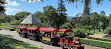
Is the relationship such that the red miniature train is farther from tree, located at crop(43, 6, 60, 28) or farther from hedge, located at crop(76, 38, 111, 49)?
tree, located at crop(43, 6, 60, 28)

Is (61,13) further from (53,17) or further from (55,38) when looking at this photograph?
(55,38)

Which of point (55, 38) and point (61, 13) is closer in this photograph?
point (55, 38)

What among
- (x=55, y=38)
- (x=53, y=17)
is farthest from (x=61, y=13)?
(x=55, y=38)

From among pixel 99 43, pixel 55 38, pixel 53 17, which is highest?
pixel 53 17

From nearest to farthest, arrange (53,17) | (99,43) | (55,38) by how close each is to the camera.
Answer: (99,43) → (55,38) → (53,17)

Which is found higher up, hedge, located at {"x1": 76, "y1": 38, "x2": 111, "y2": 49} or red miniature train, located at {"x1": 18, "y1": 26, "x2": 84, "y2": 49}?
red miniature train, located at {"x1": 18, "y1": 26, "x2": 84, "y2": 49}

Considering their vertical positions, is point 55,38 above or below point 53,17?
below

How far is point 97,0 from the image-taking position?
4.81 meters

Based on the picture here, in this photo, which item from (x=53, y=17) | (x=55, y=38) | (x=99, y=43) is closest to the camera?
(x=99, y=43)

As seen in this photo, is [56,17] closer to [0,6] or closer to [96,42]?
[0,6]

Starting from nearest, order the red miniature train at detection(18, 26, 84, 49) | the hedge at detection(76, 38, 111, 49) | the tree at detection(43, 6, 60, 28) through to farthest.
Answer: the red miniature train at detection(18, 26, 84, 49) < the hedge at detection(76, 38, 111, 49) < the tree at detection(43, 6, 60, 28)

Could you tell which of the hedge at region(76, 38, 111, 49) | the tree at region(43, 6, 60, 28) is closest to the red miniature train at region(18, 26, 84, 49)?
the hedge at region(76, 38, 111, 49)

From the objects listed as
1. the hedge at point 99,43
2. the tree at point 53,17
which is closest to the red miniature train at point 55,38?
the hedge at point 99,43

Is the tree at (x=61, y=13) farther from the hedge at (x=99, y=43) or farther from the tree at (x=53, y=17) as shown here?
the hedge at (x=99, y=43)
